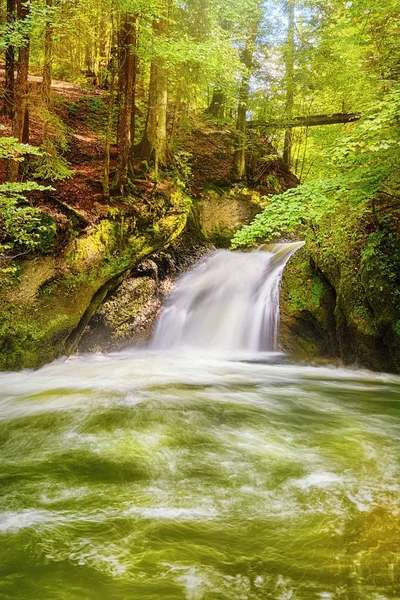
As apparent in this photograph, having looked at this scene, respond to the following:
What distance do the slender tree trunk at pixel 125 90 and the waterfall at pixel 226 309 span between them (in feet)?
11.1

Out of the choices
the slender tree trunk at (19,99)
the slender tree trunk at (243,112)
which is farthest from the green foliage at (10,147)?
the slender tree trunk at (243,112)

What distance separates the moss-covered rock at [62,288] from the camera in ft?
24.0

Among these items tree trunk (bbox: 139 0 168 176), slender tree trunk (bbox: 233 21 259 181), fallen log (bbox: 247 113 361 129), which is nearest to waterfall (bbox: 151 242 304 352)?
tree trunk (bbox: 139 0 168 176)

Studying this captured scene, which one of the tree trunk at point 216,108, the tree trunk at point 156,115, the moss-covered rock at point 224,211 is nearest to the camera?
the tree trunk at point 156,115

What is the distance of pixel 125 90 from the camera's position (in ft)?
31.7

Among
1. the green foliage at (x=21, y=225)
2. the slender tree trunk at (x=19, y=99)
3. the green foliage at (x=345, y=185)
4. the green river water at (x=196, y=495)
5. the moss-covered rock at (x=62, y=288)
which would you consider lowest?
the green river water at (x=196, y=495)

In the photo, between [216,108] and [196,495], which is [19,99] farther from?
[216,108]

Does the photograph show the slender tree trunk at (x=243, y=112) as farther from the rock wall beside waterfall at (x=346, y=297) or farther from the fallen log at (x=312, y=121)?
the rock wall beside waterfall at (x=346, y=297)

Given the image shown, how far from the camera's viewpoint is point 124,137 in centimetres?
956

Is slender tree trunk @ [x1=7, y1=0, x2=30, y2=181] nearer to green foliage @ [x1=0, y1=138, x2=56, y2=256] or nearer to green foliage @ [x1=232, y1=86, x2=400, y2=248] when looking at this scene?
green foliage @ [x1=0, y1=138, x2=56, y2=256]

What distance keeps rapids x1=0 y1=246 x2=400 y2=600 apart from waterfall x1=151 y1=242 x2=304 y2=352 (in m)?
3.72

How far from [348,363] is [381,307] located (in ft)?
5.24

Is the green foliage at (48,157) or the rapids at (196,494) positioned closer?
the rapids at (196,494)

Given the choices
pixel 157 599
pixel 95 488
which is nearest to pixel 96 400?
pixel 95 488
